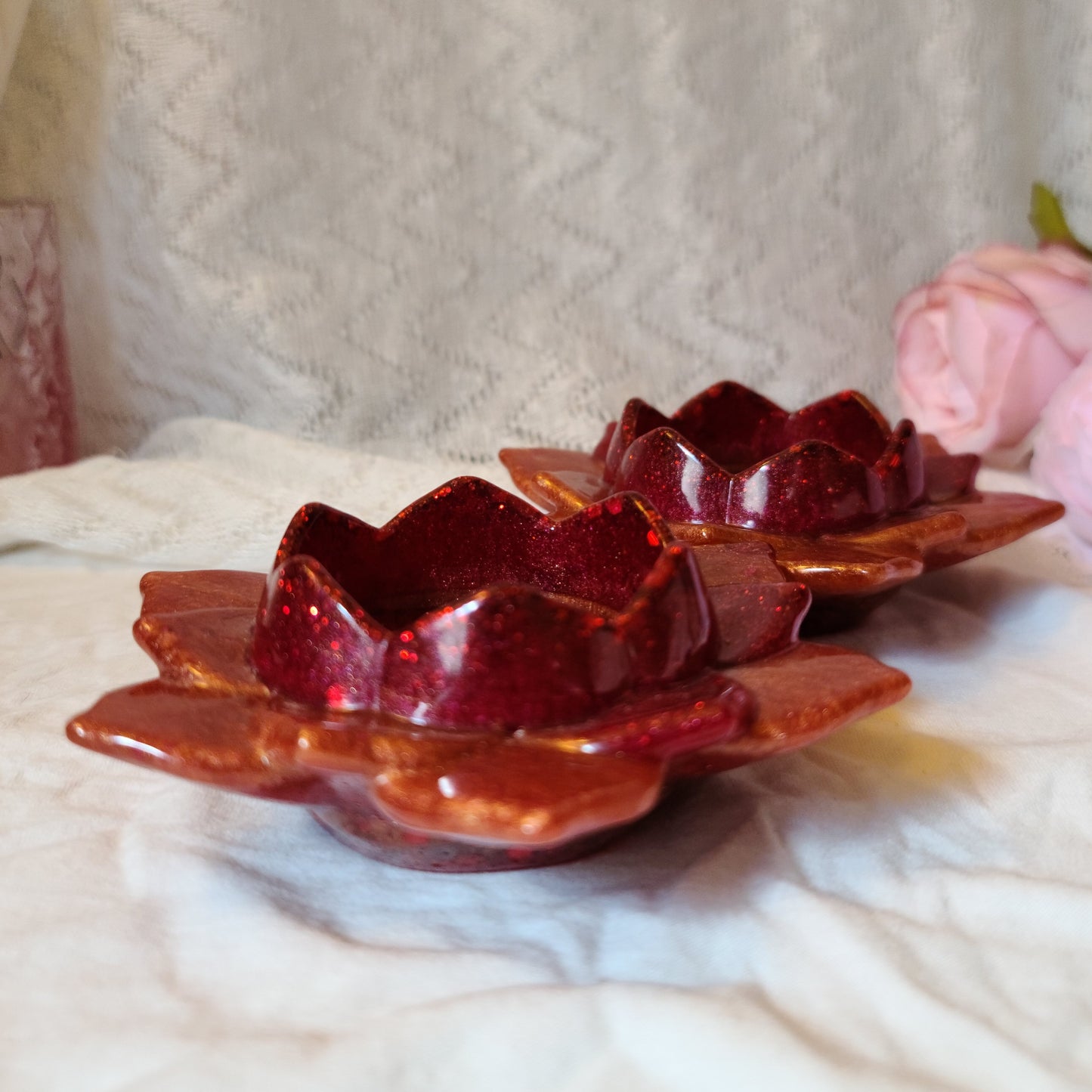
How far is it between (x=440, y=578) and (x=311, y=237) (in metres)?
0.54

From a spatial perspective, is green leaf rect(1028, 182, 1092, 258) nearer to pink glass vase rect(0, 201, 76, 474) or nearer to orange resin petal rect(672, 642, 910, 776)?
orange resin petal rect(672, 642, 910, 776)

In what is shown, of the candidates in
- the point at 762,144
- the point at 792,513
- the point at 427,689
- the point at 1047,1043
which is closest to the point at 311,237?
the point at 762,144

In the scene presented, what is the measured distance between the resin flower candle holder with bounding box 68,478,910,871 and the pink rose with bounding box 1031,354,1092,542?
328 mm

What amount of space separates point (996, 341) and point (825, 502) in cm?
34

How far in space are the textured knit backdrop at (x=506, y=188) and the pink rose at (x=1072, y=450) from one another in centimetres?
31

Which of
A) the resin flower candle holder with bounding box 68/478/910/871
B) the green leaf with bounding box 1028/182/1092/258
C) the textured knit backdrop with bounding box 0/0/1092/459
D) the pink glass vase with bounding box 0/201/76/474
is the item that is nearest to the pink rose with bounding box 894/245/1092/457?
the green leaf with bounding box 1028/182/1092/258

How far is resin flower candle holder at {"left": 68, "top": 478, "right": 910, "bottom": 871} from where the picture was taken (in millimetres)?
315

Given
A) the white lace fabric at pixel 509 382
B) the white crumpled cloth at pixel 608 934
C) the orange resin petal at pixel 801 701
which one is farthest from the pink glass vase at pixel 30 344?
the orange resin petal at pixel 801 701

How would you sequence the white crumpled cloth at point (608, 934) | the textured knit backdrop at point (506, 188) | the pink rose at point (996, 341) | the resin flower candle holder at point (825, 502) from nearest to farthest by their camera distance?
the white crumpled cloth at point (608, 934) < the resin flower candle holder at point (825, 502) < the pink rose at point (996, 341) < the textured knit backdrop at point (506, 188)

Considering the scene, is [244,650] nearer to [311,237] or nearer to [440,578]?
[440,578]

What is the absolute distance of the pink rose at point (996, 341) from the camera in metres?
0.78

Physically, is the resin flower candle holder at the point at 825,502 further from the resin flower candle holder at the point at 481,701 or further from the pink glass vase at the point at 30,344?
the pink glass vase at the point at 30,344

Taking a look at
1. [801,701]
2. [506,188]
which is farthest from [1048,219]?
[801,701]

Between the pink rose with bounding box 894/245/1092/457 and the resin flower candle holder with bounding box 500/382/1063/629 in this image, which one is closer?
the resin flower candle holder with bounding box 500/382/1063/629
